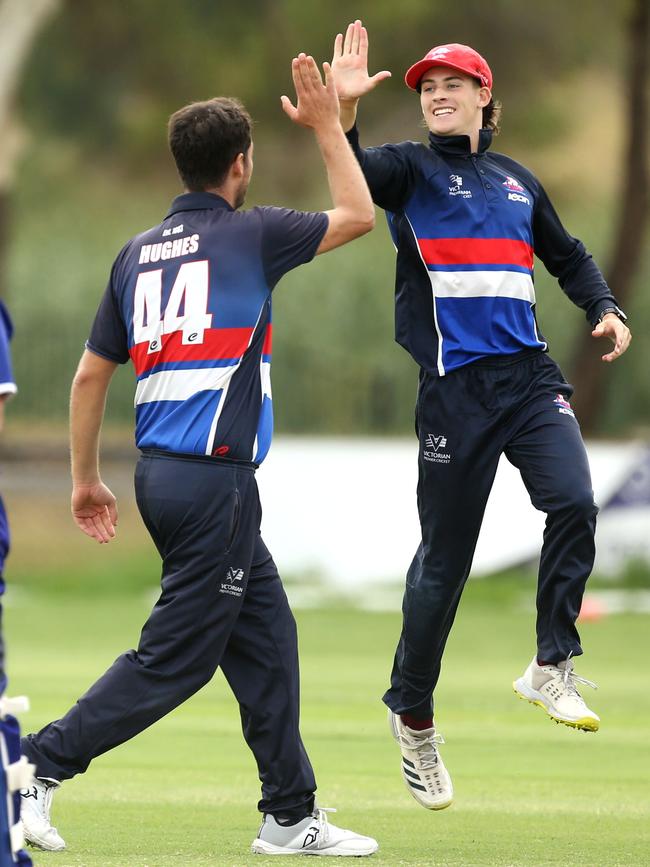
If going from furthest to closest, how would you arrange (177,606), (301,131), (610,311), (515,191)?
(301,131), (610,311), (515,191), (177,606)

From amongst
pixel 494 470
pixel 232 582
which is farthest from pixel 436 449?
pixel 232 582

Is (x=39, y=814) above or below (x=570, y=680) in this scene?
below

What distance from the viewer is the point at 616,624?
49.9ft

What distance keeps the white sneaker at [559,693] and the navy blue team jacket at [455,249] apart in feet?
3.86

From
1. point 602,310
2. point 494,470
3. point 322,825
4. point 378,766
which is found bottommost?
point 378,766

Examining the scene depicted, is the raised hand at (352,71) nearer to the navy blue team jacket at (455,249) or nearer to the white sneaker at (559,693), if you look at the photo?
the navy blue team jacket at (455,249)

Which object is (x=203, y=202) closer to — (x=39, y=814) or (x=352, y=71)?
(x=352, y=71)

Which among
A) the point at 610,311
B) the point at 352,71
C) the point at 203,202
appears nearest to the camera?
the point at 203,202

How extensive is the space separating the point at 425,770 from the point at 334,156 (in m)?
2.50

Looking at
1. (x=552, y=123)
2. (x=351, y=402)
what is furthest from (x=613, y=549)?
(x=552, y=123)

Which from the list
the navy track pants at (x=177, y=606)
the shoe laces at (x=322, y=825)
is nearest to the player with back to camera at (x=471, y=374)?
the shoe laces at (x=322, y=825)

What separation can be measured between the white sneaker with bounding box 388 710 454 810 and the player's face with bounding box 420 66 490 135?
232 centimetres

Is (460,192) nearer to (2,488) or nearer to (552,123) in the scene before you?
(2,488)

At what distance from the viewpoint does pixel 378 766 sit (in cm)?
828
